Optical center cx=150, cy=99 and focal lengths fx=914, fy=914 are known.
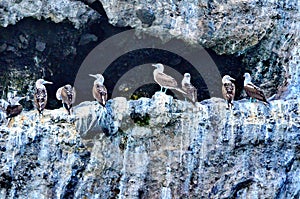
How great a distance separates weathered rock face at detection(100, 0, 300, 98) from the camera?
1609cm

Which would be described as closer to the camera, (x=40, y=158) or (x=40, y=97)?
(x=40, y=158)

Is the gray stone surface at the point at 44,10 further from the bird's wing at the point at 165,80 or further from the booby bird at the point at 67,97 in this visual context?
the bird's wing at the point at 165,80

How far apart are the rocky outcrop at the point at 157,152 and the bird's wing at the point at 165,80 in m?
0.62

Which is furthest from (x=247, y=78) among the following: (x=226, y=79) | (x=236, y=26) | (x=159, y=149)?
(x=159, y=149)

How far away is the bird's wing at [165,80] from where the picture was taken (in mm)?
15586

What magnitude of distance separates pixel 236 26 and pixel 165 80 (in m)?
1.70

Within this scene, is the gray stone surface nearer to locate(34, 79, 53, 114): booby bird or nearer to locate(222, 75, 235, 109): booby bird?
locate(34, 79, 53, 114): booby bird

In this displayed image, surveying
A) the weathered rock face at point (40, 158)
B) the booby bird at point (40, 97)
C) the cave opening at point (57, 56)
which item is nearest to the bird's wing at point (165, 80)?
the cave opening at point (57, 56)

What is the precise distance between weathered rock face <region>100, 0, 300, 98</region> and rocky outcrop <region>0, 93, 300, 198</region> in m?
1.27

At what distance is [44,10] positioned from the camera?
16203mm

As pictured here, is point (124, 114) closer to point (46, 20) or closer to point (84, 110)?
point (84, 110)

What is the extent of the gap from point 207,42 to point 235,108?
69.6 inches

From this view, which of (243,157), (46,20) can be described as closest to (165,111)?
(243,157)

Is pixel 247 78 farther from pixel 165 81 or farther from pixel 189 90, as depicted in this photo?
pixel 165 81
